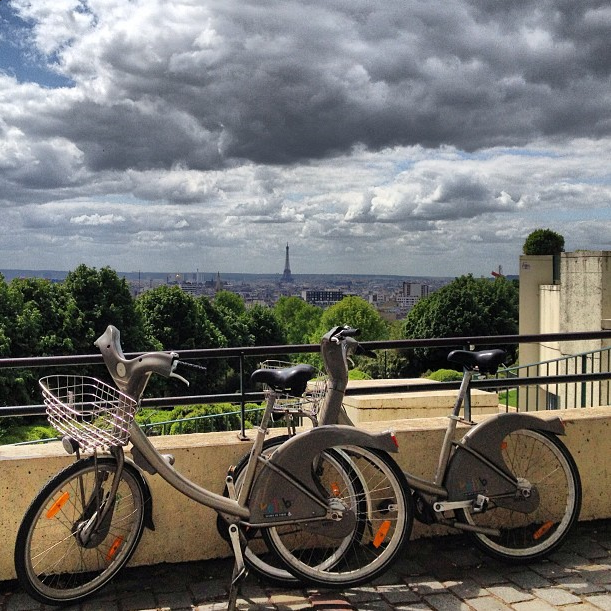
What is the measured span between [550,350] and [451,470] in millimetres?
27472

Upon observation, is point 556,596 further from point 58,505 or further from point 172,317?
point 172,317

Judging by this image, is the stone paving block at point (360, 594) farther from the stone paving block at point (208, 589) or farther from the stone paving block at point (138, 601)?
the stone paving block at point (138, 601)

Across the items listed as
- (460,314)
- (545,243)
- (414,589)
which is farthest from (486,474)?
(460,314)

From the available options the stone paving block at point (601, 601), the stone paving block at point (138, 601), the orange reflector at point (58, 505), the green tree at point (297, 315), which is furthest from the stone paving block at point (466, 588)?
the green tree at point (297, 315)

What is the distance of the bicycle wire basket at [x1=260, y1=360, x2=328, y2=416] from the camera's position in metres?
4.20

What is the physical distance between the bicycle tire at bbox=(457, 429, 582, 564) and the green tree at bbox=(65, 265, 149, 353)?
141 ft

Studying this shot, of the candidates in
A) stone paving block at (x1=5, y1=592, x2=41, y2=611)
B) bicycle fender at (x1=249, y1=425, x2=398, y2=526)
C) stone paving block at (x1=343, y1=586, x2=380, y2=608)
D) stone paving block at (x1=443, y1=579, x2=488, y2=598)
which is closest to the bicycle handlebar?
bicycle fender at (x1=249, y1=425, x2=398, y2=526)

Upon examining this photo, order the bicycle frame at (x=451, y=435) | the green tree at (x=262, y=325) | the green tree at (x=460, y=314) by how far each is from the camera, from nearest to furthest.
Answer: the bicycle frame at (x=451, y=435)
the green tree at (x=460, y=314)
the green tree at (x=262, y=325)

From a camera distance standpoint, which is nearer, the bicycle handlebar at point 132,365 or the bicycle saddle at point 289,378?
the bicycle handlebar at point 132,365

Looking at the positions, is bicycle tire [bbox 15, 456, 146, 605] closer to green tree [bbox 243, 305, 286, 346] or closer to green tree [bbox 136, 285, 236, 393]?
green tree [bbox 136, 285, 236, 393]

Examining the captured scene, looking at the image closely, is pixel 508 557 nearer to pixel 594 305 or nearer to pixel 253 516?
pixel 253 516

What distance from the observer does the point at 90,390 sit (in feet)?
13.8

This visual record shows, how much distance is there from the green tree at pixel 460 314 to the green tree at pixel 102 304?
66.4ft

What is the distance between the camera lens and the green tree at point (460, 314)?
59.0 metres
